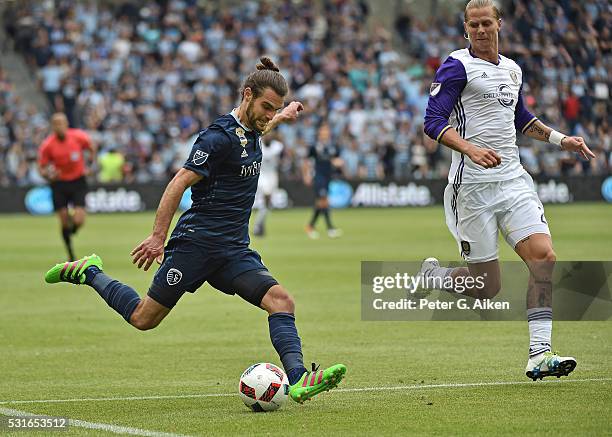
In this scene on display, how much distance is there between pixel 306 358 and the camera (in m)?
10.7

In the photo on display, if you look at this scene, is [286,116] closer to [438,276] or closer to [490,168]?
[490,168]

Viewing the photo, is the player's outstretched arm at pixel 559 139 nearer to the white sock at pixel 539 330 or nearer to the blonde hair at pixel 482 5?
the blonde hair at pixel 482 5

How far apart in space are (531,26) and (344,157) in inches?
503

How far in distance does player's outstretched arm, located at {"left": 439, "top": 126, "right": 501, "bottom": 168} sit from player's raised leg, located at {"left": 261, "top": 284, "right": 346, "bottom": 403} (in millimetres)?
1691

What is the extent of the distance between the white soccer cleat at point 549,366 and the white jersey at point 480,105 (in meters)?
1.42

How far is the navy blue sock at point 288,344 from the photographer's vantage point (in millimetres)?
7988

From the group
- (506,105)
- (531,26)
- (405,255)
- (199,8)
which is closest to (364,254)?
(405,255)

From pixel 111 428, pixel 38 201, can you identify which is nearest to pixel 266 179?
pixel 38 201

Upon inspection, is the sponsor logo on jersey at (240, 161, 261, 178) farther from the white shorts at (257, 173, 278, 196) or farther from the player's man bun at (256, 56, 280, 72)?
the white shorts at (257, 173, 278, 196)

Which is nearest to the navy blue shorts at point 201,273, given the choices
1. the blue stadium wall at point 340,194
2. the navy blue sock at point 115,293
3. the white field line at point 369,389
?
the navy blue sock at point 115,293

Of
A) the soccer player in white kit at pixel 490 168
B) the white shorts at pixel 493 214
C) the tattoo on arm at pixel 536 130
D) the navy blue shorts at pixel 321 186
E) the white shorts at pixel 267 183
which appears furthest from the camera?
the navy blue shorts at pixel 321 186

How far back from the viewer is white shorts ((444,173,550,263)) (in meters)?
9.15

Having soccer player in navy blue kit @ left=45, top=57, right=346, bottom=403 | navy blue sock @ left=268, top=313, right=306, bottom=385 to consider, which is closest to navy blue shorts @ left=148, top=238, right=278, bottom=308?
soccer player in navy blue kit @ left=45, top=57, right=346, bottom=403

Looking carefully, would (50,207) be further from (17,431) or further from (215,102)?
(17,431)
